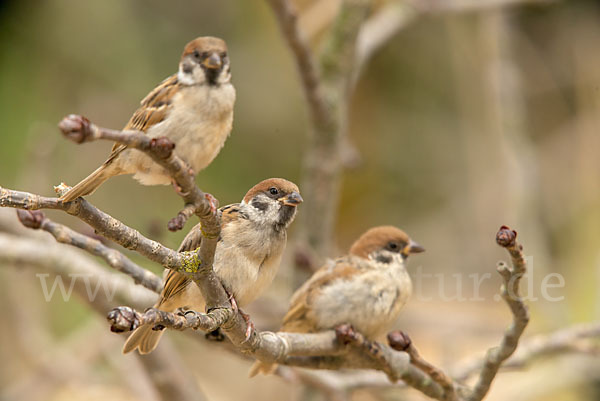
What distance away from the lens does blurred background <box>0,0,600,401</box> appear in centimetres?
626

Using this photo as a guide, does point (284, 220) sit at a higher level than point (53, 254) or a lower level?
higher

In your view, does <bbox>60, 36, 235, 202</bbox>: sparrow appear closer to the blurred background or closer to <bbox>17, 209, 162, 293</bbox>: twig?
<bbox>17, 209, 162, 293</bbox>: twig

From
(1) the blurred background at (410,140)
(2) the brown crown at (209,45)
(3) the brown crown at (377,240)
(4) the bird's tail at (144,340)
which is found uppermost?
(1) the blurred background at (410,140)

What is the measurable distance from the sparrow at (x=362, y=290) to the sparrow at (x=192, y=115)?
1667 millimetres

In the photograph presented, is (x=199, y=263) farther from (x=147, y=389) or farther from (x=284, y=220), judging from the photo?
(x=147, y=389)

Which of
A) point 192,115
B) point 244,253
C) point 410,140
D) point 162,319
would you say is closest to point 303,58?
point 244,253

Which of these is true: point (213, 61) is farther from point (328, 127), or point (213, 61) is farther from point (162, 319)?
point (328, 127)

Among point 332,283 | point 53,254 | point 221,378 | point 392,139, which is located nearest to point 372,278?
point 332,283

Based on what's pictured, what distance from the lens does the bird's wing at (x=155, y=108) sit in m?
2.28

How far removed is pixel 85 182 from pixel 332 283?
2.00 m

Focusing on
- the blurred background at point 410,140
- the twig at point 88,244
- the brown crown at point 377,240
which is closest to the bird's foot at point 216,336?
the twig at point 88,244

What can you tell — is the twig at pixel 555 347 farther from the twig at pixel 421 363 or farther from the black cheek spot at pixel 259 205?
the black cheek spot at pixel 259 205

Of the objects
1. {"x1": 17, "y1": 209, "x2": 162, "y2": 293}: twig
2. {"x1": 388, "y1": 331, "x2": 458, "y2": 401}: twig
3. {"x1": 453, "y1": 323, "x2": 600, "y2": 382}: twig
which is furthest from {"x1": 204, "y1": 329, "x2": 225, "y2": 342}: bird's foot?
{"x1": 453, "y1": 323, "x2": 600, "y2": 382}: twig

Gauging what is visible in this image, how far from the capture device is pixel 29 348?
17.3 ft
